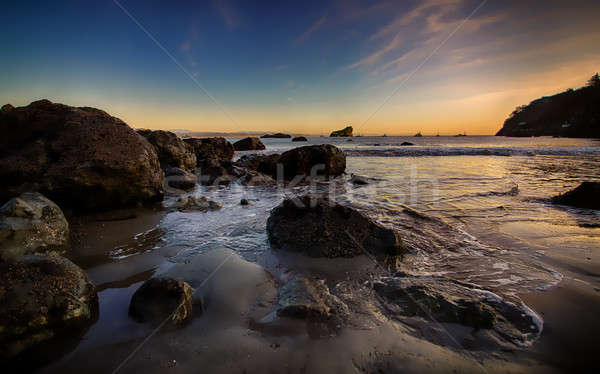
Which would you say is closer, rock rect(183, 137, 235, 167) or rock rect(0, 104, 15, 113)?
rock rect(0, 104, 15, 113)

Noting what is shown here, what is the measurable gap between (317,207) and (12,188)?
482cm

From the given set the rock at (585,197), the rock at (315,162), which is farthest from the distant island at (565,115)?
the rock at (315,162)

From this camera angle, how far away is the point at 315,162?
392 inches

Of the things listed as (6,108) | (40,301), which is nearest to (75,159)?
(6,108)

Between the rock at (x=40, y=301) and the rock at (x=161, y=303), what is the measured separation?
33 cm

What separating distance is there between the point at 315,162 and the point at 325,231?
6.94m

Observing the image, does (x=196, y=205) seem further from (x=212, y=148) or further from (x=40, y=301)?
(x=212, y=148)

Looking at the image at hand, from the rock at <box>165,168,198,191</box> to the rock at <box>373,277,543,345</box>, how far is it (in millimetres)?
6535

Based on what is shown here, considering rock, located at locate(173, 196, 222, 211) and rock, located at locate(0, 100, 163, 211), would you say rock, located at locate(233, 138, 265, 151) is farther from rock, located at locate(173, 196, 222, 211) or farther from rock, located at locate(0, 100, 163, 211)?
rock, located at locate(173, 196, 222, 211)

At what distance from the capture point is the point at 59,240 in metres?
2.95

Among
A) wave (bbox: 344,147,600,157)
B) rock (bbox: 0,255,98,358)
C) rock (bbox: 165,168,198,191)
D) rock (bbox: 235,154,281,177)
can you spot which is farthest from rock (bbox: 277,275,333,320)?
wave (bbox: 344,147,600,157)

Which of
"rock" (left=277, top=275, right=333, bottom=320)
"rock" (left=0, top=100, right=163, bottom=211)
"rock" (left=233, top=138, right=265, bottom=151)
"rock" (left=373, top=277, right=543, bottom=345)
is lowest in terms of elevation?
"rock" (left=373, top=277, right=543, bottom=345)

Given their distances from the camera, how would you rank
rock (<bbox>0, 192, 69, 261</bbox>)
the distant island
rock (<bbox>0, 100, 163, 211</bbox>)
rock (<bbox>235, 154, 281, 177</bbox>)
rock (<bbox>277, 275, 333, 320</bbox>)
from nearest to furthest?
1. rock (<bbox>277, 275, 333, 320</bbox>)
2. rock (<bbox>0, 192, 69, 261</bbox>)
3. rock (<bbox>0, 100, 163, 211</bbox>)
4. rock (<bbox>235, 154, 281, 177</bbox>)
5. the distant island

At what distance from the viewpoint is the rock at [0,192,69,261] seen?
8.00 ft
